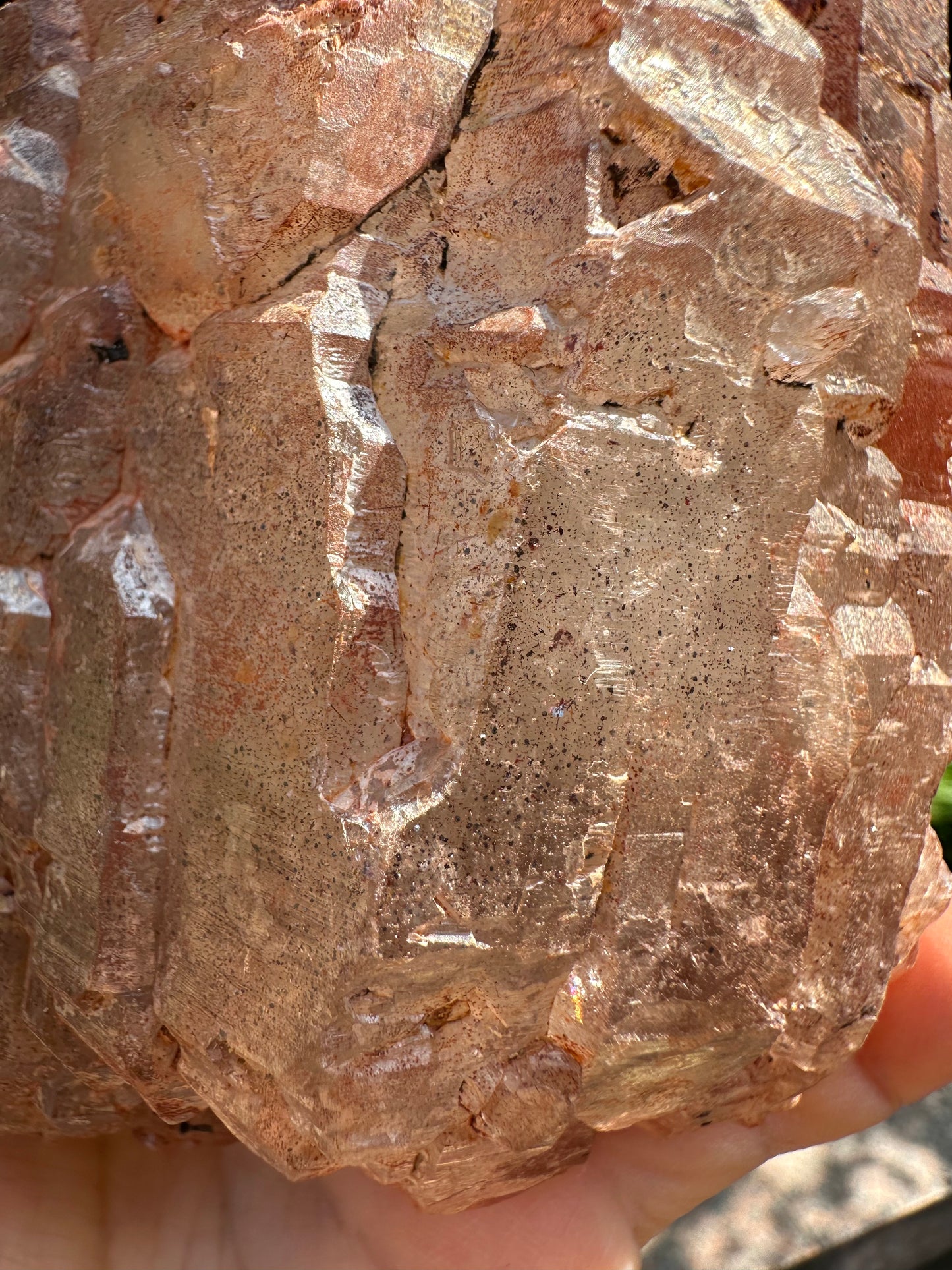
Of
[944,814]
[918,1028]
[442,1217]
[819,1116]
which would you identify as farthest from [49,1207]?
[944,814]

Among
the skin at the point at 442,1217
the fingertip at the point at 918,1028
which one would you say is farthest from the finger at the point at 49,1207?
the fingertip at the point at 918,1028

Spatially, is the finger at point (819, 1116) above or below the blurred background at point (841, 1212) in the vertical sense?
above

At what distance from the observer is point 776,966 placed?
1.04 meters

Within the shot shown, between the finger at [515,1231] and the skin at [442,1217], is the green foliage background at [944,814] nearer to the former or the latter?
the skin at [442,1217]

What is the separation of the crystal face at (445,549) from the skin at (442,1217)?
29 cm

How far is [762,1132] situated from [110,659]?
104cm

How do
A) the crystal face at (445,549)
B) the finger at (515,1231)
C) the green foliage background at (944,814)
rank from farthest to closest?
the green foliage background at (944,814), the finger at (515,1231), the crystal face at (445,549)

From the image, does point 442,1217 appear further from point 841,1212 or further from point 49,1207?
point 841,1212

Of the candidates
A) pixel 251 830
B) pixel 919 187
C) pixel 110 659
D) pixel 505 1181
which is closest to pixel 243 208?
pixel 110 659

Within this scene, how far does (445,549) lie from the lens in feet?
3.00

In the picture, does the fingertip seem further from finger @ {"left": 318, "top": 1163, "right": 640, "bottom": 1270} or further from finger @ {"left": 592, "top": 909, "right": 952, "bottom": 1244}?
finger @ {"left": 318, "top": 1163, "right": 640, "bottom": 1270}

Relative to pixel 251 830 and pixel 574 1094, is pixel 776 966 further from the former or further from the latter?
pixel 251 830

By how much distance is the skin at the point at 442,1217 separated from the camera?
133 centimetres

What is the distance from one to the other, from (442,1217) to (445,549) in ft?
3.00
